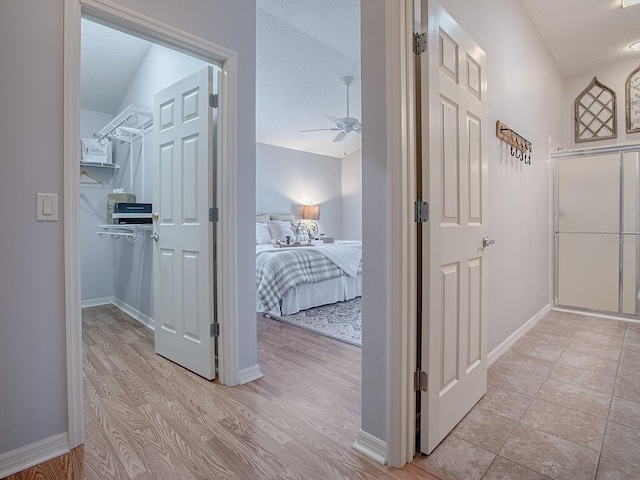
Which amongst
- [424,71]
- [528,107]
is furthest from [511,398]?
[528,107]

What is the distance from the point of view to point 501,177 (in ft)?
8.39

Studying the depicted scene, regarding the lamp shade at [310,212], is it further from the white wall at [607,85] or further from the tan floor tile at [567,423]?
the tan floor tile at [567,423]

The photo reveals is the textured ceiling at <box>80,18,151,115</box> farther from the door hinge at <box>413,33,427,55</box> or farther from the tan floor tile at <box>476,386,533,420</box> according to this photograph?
the tan floor tile at <box>476,386,533,420</box>

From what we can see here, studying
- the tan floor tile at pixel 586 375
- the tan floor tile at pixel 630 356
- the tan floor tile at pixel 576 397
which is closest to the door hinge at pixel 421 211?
the tan floor tile at pixel 576 397

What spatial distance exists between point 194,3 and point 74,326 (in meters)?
1.80

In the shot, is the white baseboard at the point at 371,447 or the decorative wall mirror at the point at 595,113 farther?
the decorative wall mirror at the point at 595,113

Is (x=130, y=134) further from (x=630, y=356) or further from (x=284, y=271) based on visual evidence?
(x=630, y=356)

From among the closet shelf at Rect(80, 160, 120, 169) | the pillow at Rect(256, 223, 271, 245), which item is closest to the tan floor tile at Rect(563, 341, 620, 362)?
the pillow at Rect(256, 223, 271, 245)

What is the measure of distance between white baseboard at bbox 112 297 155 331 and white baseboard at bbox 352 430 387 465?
8.17 feet

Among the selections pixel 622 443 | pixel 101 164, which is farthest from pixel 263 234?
pixel 622 443

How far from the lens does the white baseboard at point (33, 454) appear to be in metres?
1.37

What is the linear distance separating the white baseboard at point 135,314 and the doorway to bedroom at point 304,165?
104 centimetres

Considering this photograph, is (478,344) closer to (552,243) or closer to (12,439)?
(12,439)

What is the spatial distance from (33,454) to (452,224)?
202 centimetres
